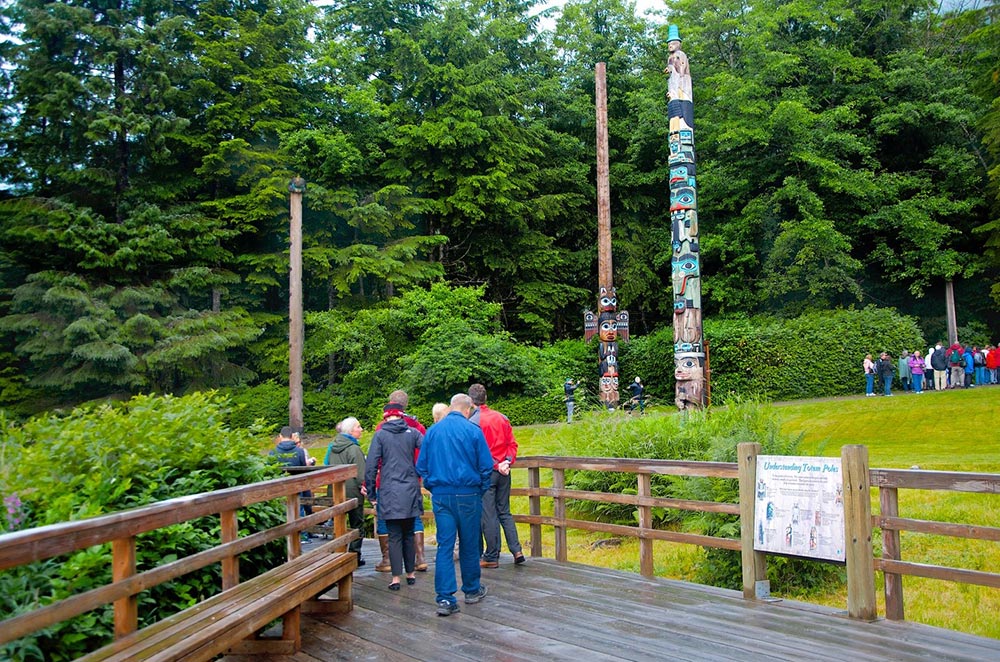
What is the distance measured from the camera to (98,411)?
6.43 m

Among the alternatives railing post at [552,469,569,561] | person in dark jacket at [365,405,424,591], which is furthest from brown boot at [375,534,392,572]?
railing post at [552,469,569,561]

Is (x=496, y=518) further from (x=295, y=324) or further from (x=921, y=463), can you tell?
(x=295, y=324)

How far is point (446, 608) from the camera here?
19.5 feet

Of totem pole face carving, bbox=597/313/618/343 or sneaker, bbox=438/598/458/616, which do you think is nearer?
sneaker, bbox=438/598/458/616

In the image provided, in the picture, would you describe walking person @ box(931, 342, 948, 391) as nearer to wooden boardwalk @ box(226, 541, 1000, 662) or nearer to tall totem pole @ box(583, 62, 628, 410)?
tall totem pole @ box(583, 62, 628, 410)

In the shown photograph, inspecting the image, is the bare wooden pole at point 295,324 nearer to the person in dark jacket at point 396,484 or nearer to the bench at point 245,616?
the person in dark jacket at point 396,484

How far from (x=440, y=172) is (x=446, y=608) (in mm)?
25731

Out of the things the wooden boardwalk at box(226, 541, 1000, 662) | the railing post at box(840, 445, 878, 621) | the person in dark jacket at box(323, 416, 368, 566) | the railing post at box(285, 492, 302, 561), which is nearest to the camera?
the wooden boardwalk at box(226, 541, 1000, 662)

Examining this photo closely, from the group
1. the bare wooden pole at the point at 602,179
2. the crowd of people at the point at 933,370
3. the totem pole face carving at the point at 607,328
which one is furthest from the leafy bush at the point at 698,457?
the crowd of people at the point at 933,370

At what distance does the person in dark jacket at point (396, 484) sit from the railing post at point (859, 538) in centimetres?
332

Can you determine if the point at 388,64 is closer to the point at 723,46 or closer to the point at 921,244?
the point at 723,46

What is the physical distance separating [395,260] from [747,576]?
23.3 metres

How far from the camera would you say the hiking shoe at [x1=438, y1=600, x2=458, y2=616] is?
5.94 meters

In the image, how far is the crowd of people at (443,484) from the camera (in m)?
6.18
